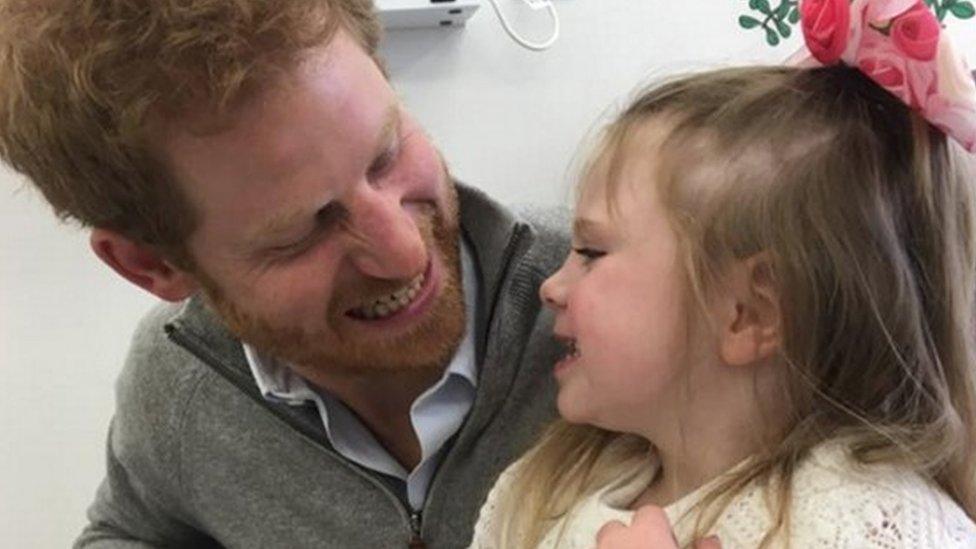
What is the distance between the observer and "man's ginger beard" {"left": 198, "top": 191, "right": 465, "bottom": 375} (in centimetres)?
99

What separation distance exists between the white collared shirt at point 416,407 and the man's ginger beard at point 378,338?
0.02 meters

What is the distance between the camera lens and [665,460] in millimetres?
951

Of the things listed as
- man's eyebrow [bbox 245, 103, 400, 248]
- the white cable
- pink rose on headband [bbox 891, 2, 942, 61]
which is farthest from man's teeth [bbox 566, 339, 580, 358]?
the white cable

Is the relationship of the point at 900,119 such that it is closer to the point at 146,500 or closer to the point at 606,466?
the point at 606,466

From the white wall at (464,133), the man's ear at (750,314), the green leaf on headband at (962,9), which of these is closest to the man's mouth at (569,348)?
the man's ear at (750,314)

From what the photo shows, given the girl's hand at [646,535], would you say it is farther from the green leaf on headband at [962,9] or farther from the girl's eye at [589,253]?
the green leaf on headband at [962,9]

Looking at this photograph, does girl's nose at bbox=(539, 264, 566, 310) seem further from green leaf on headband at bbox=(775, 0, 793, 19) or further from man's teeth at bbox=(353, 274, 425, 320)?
green leaf on headband at bbox=(775, 0, 793, 19)

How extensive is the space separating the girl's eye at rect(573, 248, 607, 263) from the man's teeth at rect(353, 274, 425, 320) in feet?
0.45

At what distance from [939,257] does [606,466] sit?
0.32m

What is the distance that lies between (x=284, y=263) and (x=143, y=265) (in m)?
0.17

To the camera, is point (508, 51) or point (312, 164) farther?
point (508, 51)

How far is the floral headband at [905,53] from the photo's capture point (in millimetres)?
819

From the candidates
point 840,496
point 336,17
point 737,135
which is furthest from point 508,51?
point 840,496

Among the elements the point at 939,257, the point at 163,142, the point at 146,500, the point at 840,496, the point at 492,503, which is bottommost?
the point at 146,500
